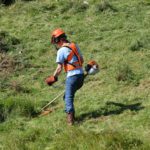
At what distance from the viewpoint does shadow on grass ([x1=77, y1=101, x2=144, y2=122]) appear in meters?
10.8

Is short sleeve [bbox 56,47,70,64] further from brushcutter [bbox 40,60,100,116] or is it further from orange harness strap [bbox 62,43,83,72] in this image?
brushcutter [bbox 40,60,100,116]

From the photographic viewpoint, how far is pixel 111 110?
429 inches

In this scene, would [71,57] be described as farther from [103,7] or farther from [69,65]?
[103,7]

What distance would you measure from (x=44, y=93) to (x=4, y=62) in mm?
2061

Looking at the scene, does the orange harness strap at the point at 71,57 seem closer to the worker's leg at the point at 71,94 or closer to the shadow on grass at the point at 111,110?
the worker's leg at the point at 71,94

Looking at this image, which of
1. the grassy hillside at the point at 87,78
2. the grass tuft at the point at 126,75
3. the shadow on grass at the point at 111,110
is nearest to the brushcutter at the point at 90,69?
the grassy hillside at the point at 87,78

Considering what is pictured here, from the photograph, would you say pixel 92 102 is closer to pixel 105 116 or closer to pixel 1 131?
pixel 105 116

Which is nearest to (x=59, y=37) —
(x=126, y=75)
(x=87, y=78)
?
(x=126, y=75)

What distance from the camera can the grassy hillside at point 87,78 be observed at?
31.3 ft

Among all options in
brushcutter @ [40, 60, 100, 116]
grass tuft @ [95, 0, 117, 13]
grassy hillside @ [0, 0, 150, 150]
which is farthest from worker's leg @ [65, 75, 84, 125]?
grass tuft @ [95, 0, 117, 13]

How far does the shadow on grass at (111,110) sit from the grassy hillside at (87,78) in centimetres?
2

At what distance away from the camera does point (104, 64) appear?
13633 millimetres

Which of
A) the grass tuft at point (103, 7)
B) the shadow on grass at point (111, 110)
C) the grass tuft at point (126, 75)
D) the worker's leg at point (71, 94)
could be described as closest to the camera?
the worker's leg at point (71, 94)

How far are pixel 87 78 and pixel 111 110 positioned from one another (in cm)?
218
